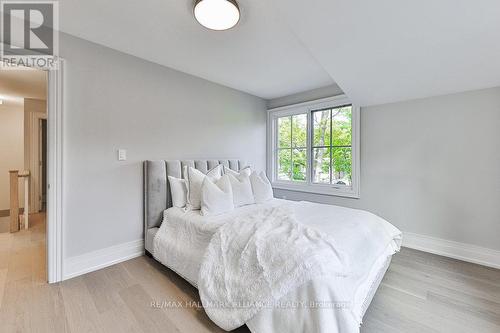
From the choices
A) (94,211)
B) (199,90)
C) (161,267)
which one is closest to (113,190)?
(94,211)

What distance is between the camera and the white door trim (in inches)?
79.6

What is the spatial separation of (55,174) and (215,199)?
1.50 meters

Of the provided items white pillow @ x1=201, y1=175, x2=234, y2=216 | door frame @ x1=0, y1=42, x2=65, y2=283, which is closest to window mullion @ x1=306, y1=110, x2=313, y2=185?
white pillow @ x1=201, y1=175, x2=234, y2=216

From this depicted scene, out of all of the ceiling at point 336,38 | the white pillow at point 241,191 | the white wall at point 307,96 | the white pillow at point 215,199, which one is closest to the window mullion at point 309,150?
the white wall at point 307,96

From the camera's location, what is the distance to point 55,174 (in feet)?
6.68

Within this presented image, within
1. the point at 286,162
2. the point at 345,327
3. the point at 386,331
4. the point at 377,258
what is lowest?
the point at 386,331

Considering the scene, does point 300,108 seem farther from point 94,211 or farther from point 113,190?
point 94,211

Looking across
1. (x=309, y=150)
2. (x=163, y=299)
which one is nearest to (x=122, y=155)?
(x=163, y=299)

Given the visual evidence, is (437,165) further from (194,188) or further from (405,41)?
(194,188)

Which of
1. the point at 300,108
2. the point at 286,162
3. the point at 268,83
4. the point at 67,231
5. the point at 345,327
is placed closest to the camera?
the point at 345,327

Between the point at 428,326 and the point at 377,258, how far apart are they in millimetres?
497

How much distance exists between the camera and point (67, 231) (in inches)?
83.8

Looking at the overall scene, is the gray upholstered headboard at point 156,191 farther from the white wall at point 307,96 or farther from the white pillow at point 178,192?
the white wall at point 307,96

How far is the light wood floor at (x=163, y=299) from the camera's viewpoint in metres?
1.53
